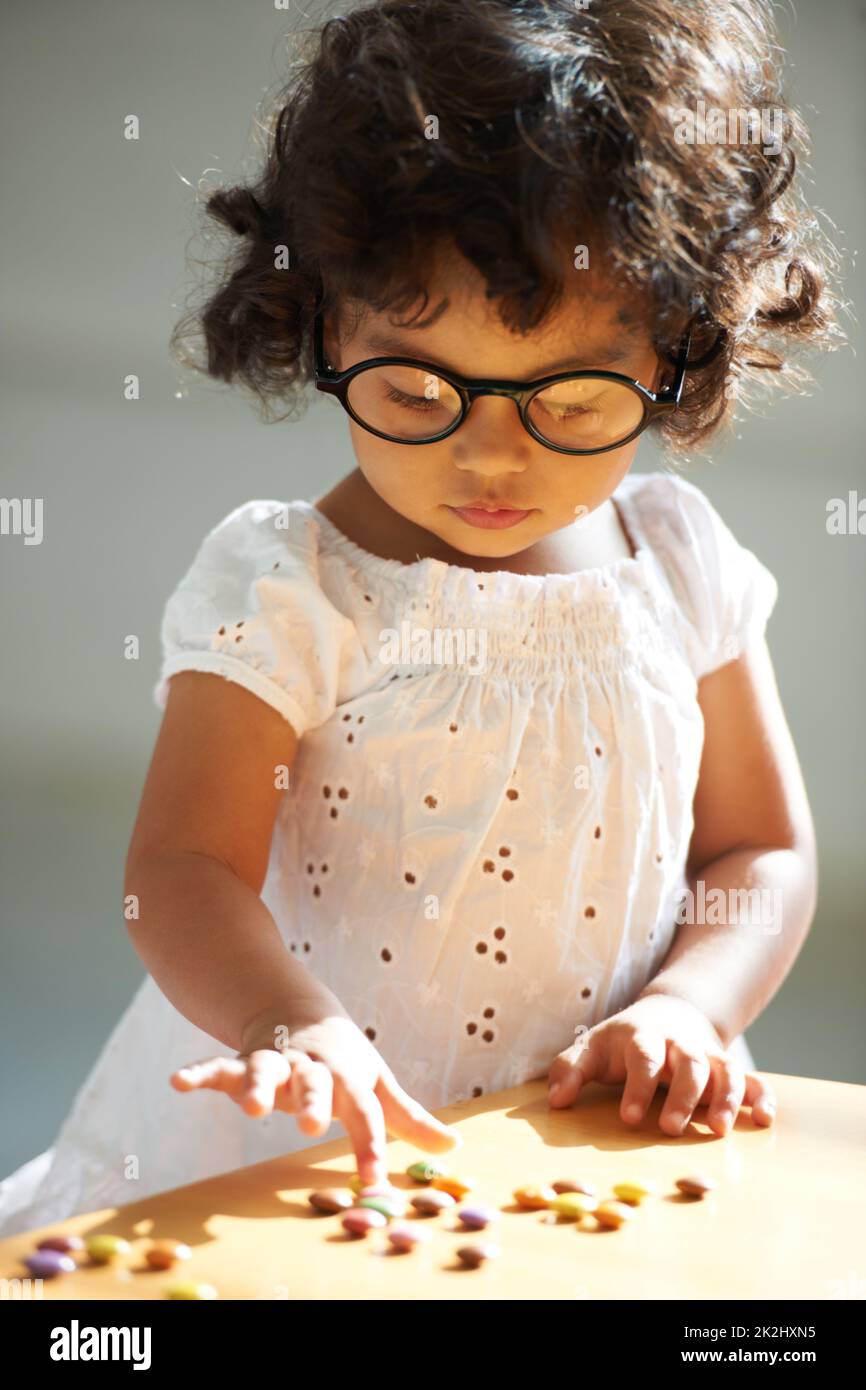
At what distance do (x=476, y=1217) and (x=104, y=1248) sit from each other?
0.46 feet

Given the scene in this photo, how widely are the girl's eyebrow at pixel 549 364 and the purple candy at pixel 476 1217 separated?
0.37 metres

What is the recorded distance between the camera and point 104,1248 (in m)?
0.52

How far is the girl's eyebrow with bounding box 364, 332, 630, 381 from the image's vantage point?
2.34ft

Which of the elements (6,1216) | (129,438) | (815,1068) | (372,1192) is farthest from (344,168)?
(129,438)

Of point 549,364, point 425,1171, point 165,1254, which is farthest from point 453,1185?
point 549,364

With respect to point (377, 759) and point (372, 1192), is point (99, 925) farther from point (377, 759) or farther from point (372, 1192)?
point (372, 1192)

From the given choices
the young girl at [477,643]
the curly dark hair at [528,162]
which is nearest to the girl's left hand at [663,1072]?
the young girl at [477,643]

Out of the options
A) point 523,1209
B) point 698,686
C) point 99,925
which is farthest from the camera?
point 99,925

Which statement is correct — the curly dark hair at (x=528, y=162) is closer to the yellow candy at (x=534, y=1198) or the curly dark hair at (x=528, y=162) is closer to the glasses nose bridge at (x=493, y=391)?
the glasses nose bridge at (x=493, y=391)

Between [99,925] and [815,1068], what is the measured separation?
3.40 feet

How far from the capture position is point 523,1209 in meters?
0.59

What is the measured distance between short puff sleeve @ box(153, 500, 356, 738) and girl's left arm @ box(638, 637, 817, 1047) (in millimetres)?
258

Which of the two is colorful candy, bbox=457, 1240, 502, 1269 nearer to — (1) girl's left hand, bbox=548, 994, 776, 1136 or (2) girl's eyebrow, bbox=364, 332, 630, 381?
(1) girl's left hand, bbox=548, 994, 776, 1136
